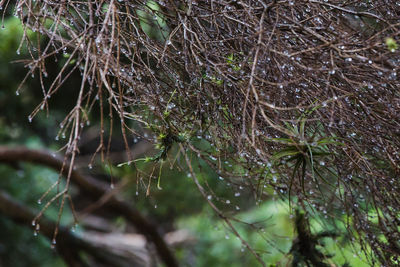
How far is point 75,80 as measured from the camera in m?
4.76

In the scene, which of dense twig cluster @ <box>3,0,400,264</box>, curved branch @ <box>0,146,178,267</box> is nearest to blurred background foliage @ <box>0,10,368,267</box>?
curved branch @ <box>0,146,178,267</box>

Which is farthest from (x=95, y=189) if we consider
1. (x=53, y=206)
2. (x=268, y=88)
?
(x=268, y=88)

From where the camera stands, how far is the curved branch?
4762 mm

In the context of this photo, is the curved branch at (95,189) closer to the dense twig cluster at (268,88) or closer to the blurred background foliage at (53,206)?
the blurred background foliage at (53,206)

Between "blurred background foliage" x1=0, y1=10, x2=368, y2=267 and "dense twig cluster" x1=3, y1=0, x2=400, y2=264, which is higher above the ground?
"blurred background foliage" x1=0, y1=10, x2=368, y2=267

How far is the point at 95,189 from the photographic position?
17.4 ft

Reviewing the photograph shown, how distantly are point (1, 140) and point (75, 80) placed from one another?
1937mm

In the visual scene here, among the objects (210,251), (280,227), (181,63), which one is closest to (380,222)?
(181,63)

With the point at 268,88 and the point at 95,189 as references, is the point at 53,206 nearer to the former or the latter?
the point at 95,189

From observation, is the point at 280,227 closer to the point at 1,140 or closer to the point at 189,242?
the point at 189,242

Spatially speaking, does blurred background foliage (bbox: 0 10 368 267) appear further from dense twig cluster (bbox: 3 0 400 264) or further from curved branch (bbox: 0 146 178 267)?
dense twig cluster (bbox: 3 0 400 264)

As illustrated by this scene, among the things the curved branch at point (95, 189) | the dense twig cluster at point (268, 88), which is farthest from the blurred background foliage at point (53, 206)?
the dense twig cluster at point (268, 88)

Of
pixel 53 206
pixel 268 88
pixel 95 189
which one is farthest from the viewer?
pixel 53 206

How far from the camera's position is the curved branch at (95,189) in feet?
15.6
